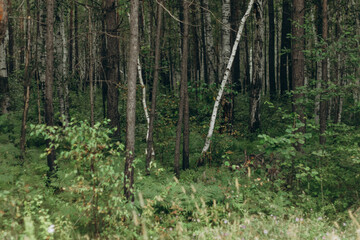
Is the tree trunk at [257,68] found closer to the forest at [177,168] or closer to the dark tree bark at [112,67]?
the forest at [177,168]

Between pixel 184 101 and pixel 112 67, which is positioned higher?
pixel 112 67

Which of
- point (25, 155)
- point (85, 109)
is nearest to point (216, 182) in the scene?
point (25, 155)

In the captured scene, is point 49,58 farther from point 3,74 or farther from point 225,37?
point 225,37

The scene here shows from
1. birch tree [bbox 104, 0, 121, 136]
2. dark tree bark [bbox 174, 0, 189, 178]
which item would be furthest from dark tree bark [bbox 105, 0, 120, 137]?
dark tree bark [bbox 174, 0, 189, 178]

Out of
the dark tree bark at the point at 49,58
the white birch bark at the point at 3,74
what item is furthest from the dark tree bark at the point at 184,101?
the white birch bark at the point at 3,74

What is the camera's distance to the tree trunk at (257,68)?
10734mm

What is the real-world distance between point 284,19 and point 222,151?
1098cm

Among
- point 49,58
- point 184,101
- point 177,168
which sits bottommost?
point 177,168

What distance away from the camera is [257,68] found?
11.1 meters

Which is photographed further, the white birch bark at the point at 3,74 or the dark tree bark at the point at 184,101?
the white birch bark at the point at 3,74

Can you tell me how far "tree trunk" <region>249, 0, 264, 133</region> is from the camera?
1073 cm

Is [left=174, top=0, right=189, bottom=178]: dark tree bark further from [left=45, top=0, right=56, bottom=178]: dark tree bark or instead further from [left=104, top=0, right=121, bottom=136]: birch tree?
[left=45, top=0, right=56, bottom=178]: dark tree bark

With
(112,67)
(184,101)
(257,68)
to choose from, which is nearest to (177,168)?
(184,101)

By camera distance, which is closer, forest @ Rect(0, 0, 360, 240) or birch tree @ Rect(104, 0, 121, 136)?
forest @ Rect(0, 0, 360, 240)
